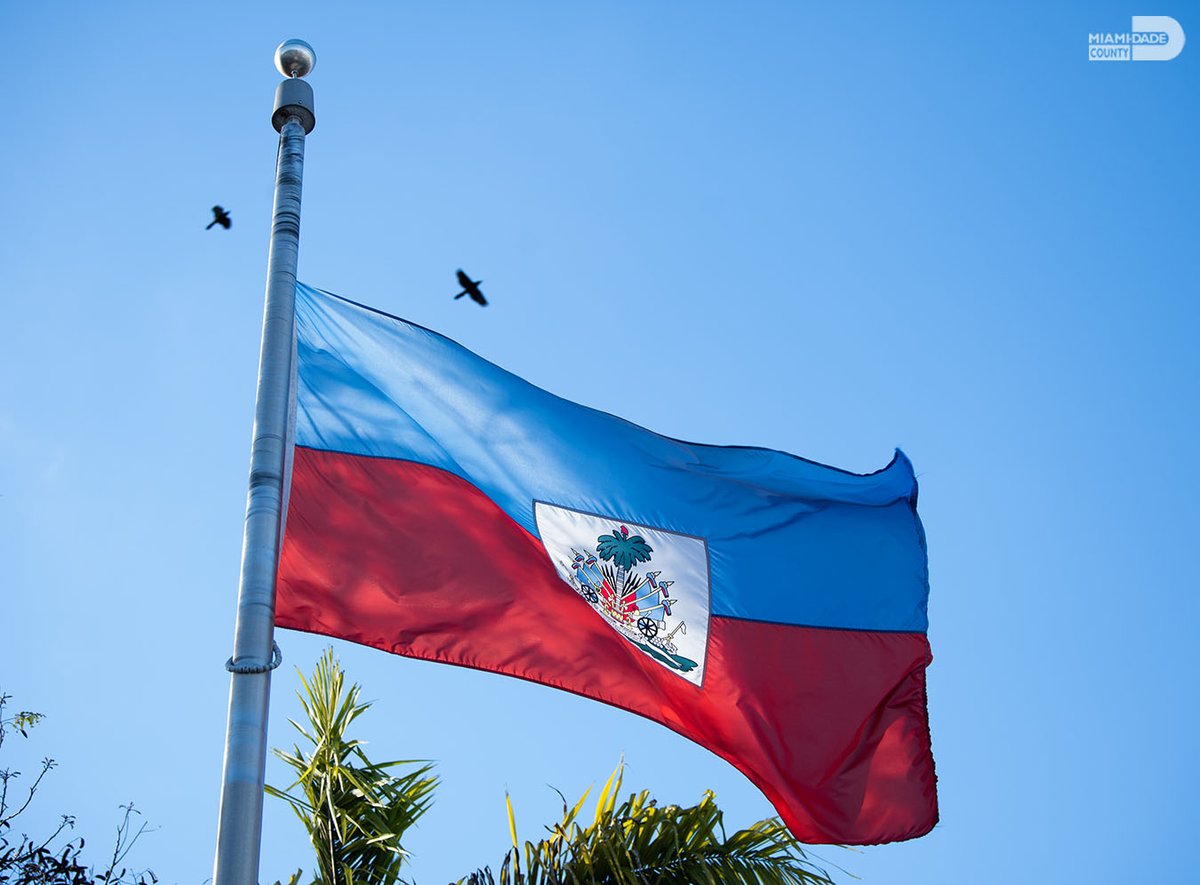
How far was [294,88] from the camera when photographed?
8.66m

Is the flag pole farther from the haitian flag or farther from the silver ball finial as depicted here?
the haitian flag

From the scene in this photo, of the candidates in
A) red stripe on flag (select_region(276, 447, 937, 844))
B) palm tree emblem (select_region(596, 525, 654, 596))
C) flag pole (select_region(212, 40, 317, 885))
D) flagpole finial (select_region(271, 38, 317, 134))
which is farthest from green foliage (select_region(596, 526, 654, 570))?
flagpole finial (select_region(271, 38, 317, 134))

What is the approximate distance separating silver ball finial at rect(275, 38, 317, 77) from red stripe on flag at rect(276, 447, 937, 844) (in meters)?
2.39

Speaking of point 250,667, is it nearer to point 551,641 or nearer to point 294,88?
point 551,641

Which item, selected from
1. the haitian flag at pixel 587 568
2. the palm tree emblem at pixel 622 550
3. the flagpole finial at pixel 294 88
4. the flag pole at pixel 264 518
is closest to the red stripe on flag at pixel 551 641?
the haitian flag at pixel 587 568

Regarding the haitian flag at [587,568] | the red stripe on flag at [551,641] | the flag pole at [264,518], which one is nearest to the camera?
the flag pole at [264,518]

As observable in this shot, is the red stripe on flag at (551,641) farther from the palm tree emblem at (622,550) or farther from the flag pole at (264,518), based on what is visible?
the flag pole at (264,518)

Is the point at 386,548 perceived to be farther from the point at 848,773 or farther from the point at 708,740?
the point at 848,773

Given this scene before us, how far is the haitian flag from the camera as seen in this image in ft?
28.7

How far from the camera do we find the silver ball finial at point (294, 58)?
8.78 metres

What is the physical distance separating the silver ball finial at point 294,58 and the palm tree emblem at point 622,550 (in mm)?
3514

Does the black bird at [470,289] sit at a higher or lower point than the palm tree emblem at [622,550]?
higher

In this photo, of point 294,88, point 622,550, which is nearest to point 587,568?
point 622,550

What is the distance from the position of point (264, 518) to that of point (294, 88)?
10.4ft
